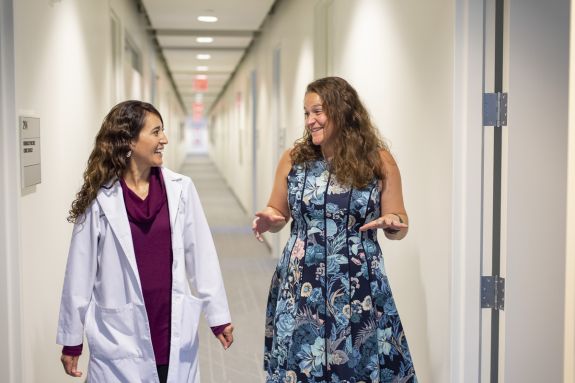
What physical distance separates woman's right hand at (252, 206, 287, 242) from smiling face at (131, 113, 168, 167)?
1.45 feet

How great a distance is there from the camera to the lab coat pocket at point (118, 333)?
2.12 m

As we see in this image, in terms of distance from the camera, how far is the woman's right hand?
2.48m

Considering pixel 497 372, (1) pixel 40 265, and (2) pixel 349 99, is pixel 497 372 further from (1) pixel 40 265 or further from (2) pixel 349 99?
(1) pixel 40 265

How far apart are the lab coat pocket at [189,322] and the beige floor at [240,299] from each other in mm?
1674

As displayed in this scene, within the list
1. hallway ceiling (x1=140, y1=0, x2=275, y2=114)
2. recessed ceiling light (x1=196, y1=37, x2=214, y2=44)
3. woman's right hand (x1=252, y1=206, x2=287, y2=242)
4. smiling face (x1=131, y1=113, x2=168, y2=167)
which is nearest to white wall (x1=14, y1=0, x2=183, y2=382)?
smiling face (x1=131, y1=113, x2=168, y2=167)

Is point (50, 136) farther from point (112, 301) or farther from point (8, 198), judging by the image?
point (112, 301)

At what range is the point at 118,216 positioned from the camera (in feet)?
6.97

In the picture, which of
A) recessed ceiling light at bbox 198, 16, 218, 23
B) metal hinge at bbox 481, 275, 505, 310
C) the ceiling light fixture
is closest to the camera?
metal hinge at bbox 481, 275, 505, 310

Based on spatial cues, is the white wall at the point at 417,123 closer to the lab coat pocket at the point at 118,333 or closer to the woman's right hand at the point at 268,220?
the woman's right hand at the point at 268,220

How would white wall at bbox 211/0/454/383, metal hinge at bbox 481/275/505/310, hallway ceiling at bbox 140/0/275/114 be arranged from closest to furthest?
metal hinge at bbox 481/275/505/310 → white wall at bbox 211/0/454/383 → hallway ceiling at bbox 140/0/275/114

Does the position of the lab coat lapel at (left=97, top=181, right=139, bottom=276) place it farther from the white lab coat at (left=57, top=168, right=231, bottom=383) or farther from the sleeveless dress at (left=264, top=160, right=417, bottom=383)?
the sleeveless dress at (left=264, top=160, right=417, bottom=383)

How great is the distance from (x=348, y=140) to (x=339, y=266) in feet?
1.47

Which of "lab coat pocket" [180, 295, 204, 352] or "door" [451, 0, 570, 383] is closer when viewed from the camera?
"lab coat pocket" [180, 295, 204, 352]

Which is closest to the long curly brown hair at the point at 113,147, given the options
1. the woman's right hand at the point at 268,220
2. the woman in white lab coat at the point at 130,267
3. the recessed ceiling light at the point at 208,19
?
the woman in white lab coat at the point at 130,267
